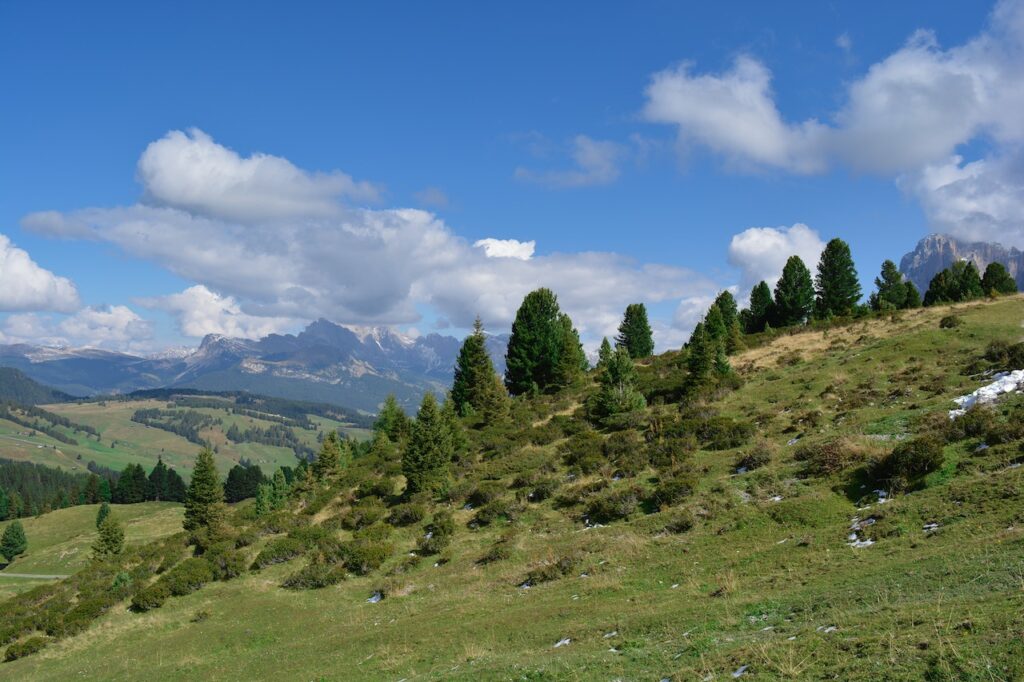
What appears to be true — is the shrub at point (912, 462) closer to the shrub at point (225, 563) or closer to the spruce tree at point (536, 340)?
the shrub at point (225, 563)

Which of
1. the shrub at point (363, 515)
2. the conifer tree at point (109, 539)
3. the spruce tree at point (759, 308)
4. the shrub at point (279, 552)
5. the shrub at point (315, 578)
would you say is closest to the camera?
the shrub at point (315, 578)

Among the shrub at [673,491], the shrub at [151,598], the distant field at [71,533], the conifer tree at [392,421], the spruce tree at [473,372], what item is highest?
the spruce tree at [473,372]

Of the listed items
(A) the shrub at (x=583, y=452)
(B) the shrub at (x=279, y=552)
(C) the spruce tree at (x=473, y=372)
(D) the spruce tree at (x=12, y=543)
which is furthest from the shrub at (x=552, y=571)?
(D) the spruce tree at (x=12, y=543)

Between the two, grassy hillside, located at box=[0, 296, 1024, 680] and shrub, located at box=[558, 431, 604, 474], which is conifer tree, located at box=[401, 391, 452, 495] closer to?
grassy hillside, located at box=[0, 296, 1024, 680]

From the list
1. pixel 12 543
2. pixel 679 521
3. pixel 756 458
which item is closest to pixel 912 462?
pixel 756 458

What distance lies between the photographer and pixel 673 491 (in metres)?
25.9

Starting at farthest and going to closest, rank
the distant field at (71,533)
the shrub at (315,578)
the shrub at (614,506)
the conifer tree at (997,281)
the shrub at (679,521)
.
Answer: the distant field at (71,533), the conifer tree at (997,281), the shrub at (315,578), the shrub at (614,506), the shrub at (679,521)

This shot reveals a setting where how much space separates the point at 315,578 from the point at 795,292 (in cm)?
7296

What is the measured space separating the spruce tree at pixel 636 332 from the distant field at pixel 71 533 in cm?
8257

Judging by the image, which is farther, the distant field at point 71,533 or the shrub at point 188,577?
the distant field at point 71,533

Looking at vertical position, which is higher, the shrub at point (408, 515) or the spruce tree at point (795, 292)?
the spruce tree at point (795, 292)

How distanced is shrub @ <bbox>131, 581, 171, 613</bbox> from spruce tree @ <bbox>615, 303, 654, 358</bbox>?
70.0 metres

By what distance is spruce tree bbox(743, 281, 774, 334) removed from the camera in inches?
3364

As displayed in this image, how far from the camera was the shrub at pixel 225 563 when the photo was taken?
32.5m
